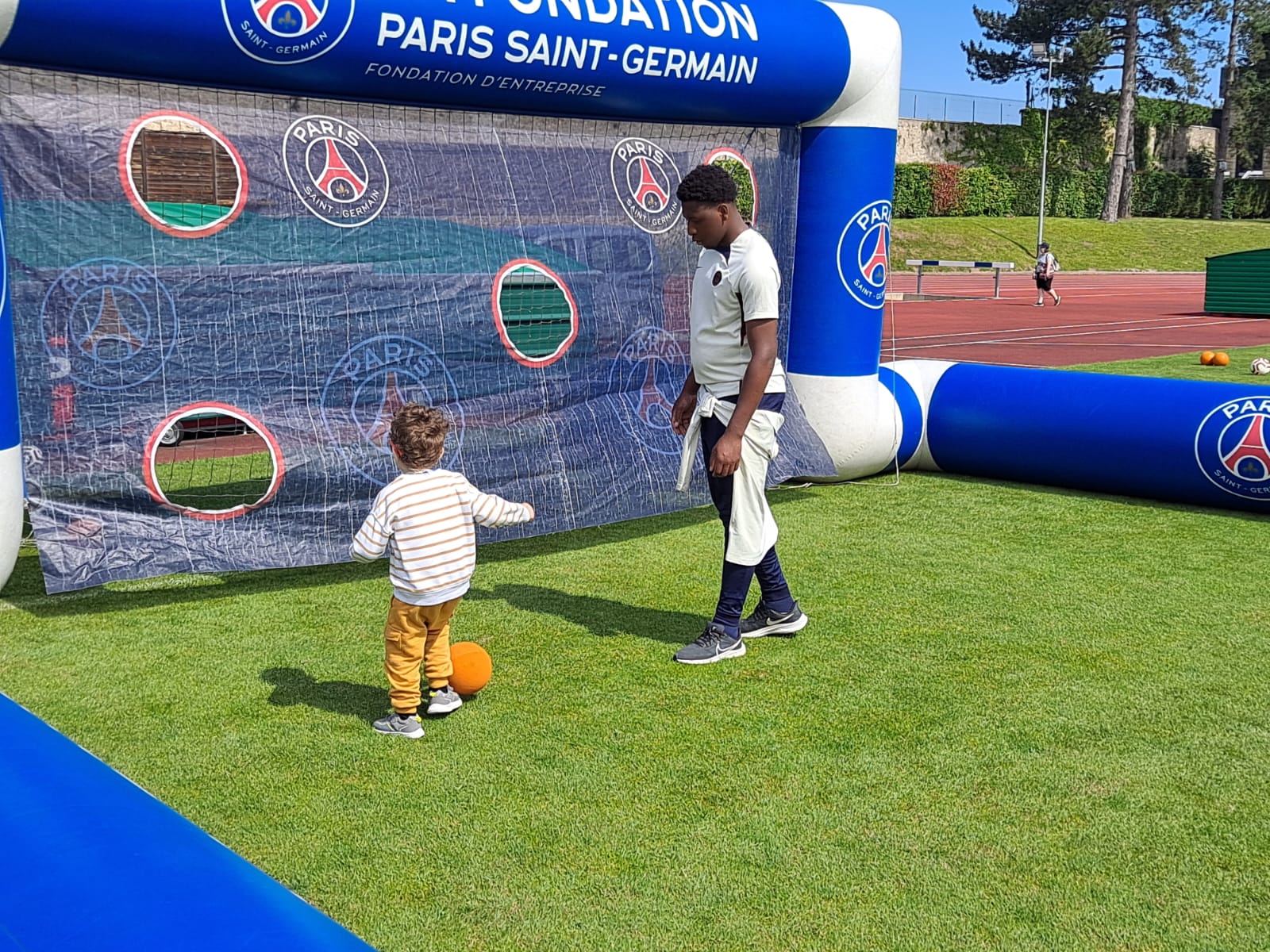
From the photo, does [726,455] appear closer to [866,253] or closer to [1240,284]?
[866,253]

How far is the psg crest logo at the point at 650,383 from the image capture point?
6.86m

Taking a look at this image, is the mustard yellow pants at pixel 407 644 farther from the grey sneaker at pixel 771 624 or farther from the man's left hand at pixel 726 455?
the grey sneaker at pixel 771 624

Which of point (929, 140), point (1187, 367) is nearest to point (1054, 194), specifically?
point (929, 140)

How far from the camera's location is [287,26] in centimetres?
527

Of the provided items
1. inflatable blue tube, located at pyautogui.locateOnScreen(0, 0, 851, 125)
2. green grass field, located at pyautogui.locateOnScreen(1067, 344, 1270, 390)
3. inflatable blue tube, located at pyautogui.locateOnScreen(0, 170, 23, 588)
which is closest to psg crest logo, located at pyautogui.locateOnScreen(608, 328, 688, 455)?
inflatable blue tube, located at pyautogui.locateOnScreen(0, 0, 851, 125)

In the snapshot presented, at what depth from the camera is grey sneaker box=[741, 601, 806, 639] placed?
5.18 meters

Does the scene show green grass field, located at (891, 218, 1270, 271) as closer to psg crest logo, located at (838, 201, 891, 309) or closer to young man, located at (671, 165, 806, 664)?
psg crest logo, located at (838, 201, 891, 309)

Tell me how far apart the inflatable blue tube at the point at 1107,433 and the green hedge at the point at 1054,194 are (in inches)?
1503

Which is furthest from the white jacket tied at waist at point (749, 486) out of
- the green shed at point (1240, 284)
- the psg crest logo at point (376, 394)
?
the green shed at point (1240, 284)

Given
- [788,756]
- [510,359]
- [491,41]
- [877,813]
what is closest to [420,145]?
[491,41]

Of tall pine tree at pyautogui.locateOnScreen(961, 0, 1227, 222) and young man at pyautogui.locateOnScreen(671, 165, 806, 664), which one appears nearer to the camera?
young man at pyautogui.locateOnScreen(671, 165, 806, 664)

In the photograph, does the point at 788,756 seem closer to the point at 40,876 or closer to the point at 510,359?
the point at 40,876

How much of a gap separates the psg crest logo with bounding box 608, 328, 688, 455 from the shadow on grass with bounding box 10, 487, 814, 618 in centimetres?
58

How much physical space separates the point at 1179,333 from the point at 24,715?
20.4 metres
